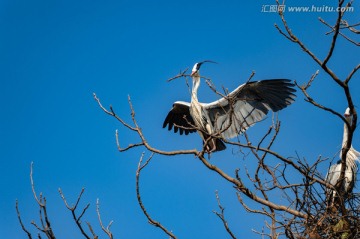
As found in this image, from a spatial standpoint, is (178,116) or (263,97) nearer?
(263,97)

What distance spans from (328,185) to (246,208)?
1.90ft

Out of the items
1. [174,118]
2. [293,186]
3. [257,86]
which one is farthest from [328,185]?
[174,118]

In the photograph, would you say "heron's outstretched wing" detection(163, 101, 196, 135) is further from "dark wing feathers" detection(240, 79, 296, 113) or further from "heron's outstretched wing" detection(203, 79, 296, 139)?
"dark wing feathers" detection(240, 79, 296, 113)

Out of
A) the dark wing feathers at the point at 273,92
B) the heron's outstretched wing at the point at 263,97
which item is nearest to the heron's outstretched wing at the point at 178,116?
the heron's outstretched wing at the point at 263,97

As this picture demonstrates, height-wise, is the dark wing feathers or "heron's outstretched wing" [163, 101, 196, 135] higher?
"heron's outstretched wing" [163, 101, 196, 135]

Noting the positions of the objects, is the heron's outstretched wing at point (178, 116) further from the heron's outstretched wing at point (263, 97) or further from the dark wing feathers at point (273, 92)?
the dark wing feathers at point (273, 92)

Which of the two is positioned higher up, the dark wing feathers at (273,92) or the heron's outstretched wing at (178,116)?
the heron's outstretched wing at (178,116)

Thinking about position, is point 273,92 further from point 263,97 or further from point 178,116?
point 178,116

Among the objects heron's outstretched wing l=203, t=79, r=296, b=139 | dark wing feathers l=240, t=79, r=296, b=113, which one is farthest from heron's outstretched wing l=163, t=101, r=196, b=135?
dark wing feathers l=240, t=79, r=296, b=113

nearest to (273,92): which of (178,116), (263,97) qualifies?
(263,97)

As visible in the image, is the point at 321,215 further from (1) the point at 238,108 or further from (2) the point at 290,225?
(1) the point at 238,108

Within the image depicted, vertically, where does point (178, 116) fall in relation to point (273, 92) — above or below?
above

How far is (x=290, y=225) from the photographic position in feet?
14.8

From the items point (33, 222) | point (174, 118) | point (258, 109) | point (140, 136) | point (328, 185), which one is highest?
point (174, 118)
